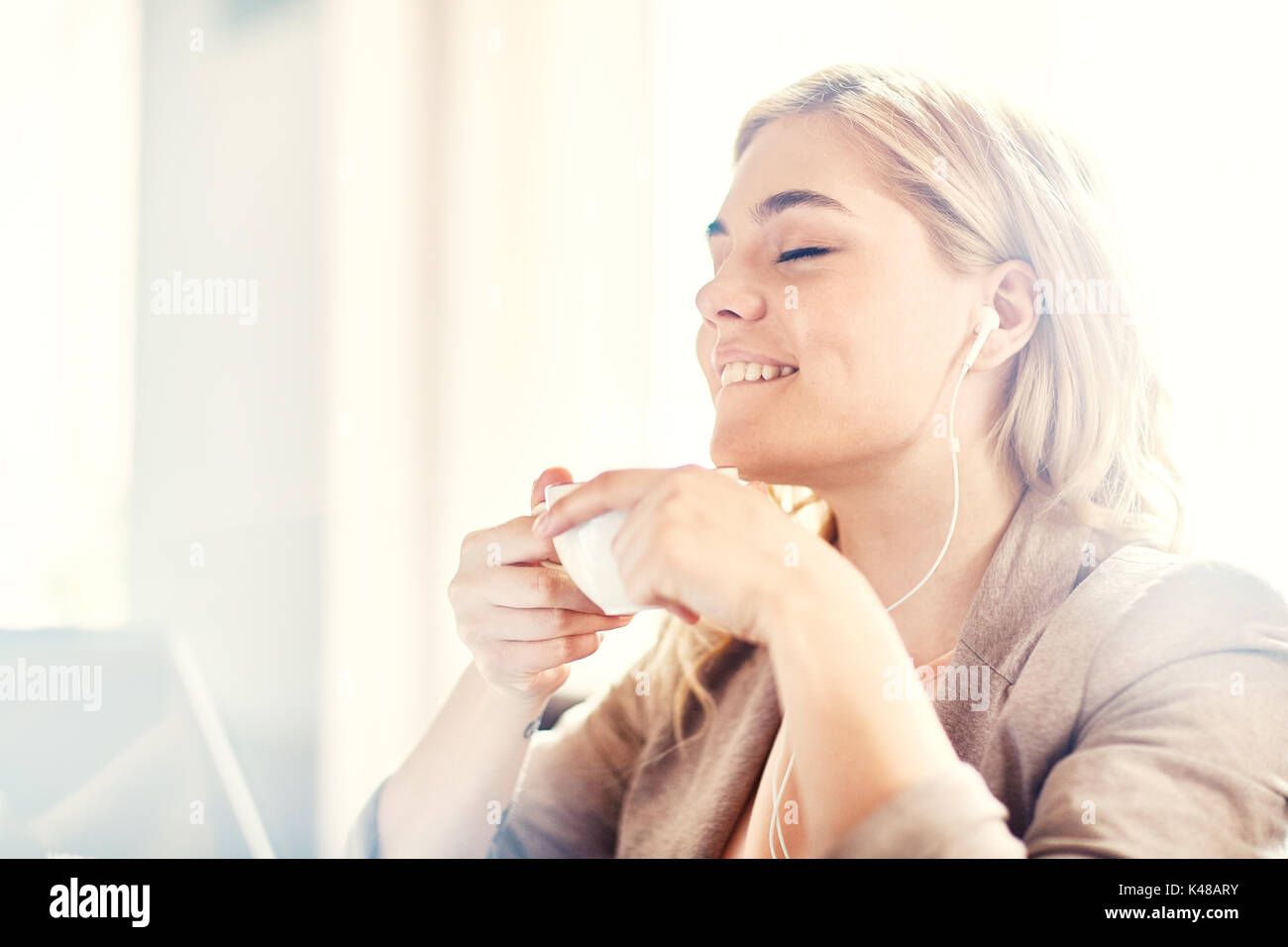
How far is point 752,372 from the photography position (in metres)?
0.82

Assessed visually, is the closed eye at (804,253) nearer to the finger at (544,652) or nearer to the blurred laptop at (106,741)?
the finger at (544,652)

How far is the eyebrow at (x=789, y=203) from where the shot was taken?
79 centimetres

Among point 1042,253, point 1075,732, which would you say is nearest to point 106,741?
point 1075,732

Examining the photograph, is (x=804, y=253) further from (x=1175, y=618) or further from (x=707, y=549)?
(x=1175, y=618)

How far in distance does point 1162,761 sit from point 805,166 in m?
0.57

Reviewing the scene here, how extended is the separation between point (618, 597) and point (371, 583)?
1.61 feet

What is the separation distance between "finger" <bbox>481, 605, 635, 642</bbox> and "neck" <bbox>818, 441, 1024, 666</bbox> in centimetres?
27

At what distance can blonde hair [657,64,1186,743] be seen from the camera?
2.66 feet

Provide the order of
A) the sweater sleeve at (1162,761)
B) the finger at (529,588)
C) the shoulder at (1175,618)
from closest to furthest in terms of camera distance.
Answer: the sweater sleeve at (1162,761), the shoulder at (1175,618), the finger at (529,588)

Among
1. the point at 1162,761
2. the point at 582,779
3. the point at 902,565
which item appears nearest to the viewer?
the point at 1162,761

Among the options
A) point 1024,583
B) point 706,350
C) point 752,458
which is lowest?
point 1024,583

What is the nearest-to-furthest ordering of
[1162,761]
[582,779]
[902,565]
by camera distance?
[1162,761], [902,565], [582,779]

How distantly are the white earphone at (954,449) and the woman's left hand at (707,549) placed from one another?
8.8 inches

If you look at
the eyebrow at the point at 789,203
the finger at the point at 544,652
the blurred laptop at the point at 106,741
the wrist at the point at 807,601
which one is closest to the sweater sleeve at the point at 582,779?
the finger at the point at 544,652
